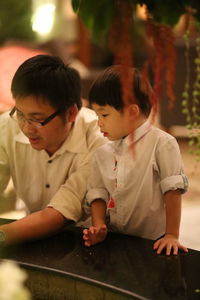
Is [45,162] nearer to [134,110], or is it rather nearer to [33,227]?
[33,227]

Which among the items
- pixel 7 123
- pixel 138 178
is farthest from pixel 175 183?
pixel 7 123

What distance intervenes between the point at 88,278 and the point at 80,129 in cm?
83

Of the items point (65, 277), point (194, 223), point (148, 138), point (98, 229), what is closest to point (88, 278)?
point (65, 277)

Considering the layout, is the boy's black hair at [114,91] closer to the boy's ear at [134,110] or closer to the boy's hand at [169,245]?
the boy's ear at [134,110]

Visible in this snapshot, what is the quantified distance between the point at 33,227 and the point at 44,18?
755 mm

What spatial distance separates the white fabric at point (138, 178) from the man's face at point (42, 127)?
216 millimetres

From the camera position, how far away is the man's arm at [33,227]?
182cm

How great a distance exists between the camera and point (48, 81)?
2.01 metres

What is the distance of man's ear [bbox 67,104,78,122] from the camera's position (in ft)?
6.93

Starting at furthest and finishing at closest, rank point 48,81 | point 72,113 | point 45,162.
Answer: point 45,162
point 72,113
point 48,81

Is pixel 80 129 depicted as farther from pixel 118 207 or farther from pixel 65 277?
pixel 65 277

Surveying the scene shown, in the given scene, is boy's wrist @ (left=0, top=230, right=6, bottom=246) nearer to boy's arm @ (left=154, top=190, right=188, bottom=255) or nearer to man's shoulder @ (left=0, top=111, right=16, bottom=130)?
boy's arm @ (left=154, top=190, right=188, bottom=255)

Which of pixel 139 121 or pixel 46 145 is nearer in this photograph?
pixel 139 121

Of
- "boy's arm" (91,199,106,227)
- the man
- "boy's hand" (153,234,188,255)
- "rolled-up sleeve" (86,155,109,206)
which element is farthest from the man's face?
"boy's hand" (153,234,188,255)
